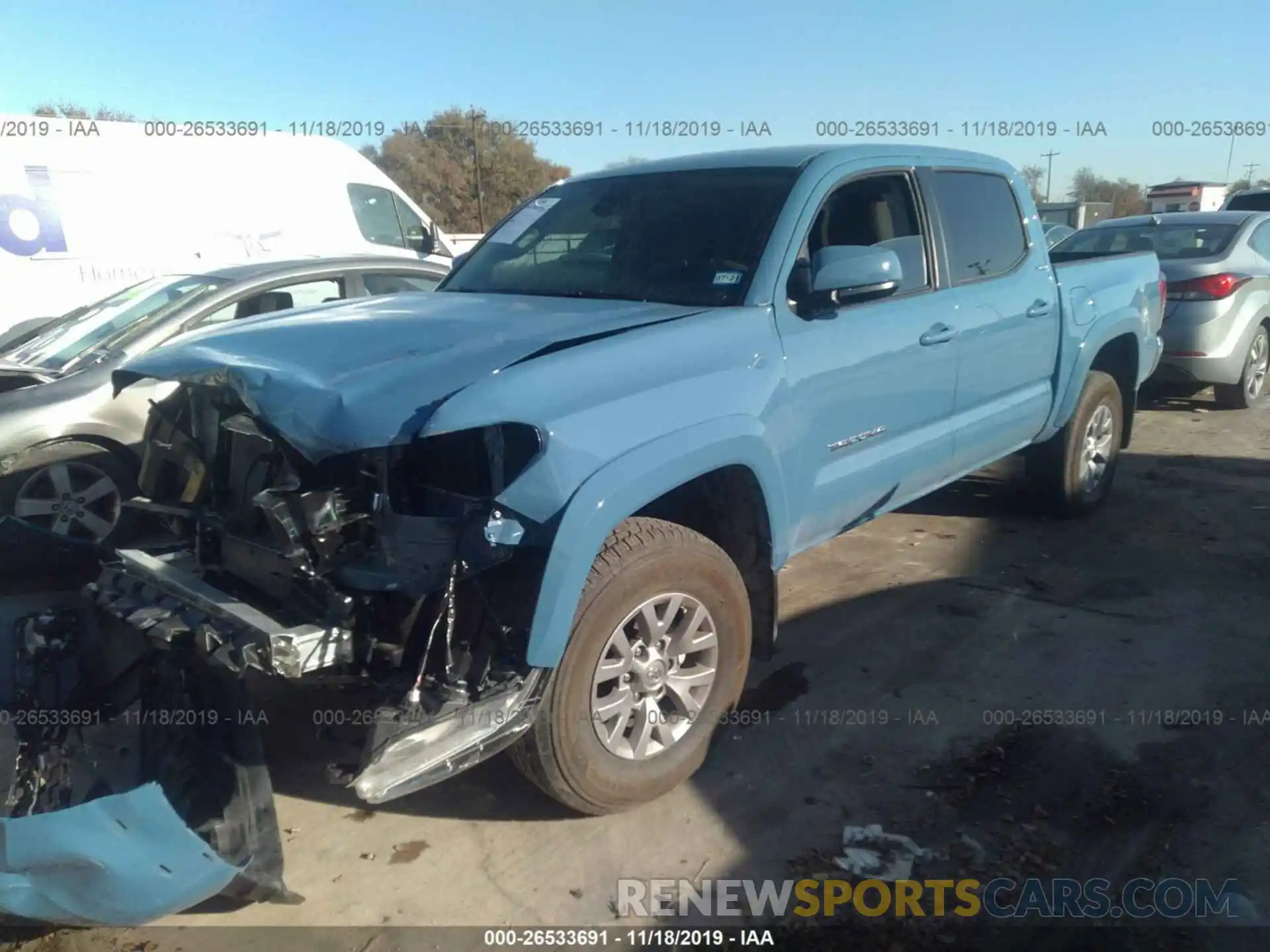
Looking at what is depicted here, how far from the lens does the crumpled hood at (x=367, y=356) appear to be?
2.66m

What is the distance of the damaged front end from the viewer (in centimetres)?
257

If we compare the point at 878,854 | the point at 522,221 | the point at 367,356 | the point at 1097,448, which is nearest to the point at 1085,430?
the point at 1097,448

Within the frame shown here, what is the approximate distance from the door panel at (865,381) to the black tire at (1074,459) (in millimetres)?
1491

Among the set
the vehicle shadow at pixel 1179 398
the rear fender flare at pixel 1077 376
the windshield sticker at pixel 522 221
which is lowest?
the vehicle shadow at pixel 1179 398

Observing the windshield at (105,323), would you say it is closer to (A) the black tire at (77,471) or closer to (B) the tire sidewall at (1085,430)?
(A) the black tire at (77,471)

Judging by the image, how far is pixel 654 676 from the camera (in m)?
3.11

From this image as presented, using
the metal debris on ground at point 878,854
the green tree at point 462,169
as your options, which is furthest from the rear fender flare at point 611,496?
the green tree at point 462,169

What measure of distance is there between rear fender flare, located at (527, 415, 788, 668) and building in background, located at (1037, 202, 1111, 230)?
996 inches

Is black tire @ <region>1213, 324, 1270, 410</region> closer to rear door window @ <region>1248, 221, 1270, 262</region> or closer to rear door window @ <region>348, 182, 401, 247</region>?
rear door window @ <region>1248, 221, 1270, 262</region>

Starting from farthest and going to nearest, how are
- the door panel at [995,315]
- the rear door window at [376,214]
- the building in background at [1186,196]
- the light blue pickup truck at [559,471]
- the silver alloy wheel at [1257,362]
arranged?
1. the building in background at [1186,196]
2. the rear door window at [376,214]
3. the silver alloy wheel at [1257,362]
4. the door panel at [995,315]
5. the light blue pickup truck at [559,471]

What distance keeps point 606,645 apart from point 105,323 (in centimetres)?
446

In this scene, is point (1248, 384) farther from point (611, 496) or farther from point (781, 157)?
point (611, 496)

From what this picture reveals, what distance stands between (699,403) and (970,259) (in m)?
2.10

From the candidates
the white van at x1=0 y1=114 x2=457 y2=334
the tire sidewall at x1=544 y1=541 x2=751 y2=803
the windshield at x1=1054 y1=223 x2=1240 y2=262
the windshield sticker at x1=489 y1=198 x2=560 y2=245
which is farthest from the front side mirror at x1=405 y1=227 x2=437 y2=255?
the tire sidewall at x1=544 y1=541 x2=751 y2=803
